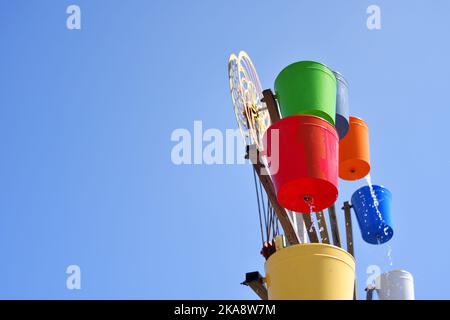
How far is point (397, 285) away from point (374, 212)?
2.64 feet

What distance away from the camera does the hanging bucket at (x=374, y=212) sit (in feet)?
23.2

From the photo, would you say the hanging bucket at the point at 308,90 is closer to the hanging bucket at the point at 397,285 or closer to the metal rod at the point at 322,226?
the metal rod at the point at 322,226

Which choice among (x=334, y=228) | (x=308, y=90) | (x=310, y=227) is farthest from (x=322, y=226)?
(x=308, y=90)

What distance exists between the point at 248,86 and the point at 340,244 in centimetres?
172

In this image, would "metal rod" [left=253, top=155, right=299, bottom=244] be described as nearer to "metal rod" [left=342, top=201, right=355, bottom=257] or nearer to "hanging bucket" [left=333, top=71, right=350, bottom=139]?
"hanging bucket" [left=333, top=71, right=350, bottom=139]

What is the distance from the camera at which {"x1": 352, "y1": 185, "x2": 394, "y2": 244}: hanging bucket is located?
707 centimetres

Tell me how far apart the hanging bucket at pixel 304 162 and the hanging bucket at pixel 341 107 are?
3.21ft

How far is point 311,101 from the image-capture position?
18.7ft

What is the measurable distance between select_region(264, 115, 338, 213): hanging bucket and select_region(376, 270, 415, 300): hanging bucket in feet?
5.89

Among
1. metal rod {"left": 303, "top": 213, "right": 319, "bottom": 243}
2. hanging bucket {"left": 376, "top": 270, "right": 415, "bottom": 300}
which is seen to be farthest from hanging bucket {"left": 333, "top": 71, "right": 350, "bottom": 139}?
hanging bucket {"left": 376, "top": 270, "right": 415, "bottom": 300}

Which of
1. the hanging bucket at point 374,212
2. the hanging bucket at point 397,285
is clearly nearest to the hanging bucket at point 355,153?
the hanging bucket at point 374,212

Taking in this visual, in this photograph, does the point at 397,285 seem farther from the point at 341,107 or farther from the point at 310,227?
the point at 341,107
